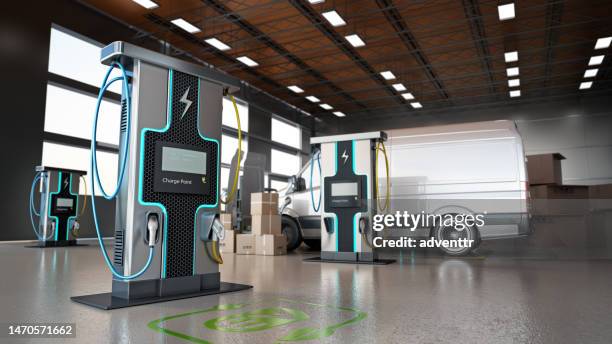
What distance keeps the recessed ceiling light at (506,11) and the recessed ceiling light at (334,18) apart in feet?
11.6

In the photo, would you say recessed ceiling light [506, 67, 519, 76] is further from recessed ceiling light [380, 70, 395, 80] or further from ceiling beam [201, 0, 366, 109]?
ceiling beam [201, 0, 366, 109]

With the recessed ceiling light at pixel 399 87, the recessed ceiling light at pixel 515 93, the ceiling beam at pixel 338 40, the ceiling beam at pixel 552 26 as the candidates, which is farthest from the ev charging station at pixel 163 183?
the recessed ceiling light at pixel 515 93

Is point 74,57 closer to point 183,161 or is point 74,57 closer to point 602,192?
point 183,161

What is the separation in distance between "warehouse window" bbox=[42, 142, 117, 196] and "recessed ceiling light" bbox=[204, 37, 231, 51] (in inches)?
153

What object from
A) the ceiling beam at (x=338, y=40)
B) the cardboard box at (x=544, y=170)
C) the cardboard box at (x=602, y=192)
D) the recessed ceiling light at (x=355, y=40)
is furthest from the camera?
the recessed ceiling light at (x=355, y=40)

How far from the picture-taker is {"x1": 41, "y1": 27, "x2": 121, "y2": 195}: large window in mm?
9539

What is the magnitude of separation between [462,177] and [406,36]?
21.7 ft

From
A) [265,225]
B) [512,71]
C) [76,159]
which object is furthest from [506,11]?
[76,159]

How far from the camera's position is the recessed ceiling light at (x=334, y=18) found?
9755mm

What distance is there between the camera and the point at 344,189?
5582 mm

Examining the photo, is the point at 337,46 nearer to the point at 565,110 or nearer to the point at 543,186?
the point at 543,186

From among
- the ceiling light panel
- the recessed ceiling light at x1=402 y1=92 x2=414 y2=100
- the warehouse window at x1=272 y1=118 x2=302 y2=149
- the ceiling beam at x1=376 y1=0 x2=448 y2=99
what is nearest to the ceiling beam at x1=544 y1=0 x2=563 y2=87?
the ceiling light panel

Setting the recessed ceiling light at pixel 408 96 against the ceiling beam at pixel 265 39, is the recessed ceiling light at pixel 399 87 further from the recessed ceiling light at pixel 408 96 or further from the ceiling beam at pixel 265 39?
the ceiling beam at pixel 265 39

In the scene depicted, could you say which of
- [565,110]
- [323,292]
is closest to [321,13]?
[323,292]
